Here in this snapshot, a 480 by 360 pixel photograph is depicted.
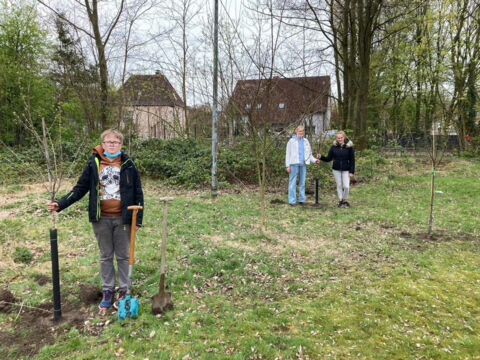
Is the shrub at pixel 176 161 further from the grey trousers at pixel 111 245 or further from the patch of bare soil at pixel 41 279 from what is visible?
the grey trousers at pixel 111 245

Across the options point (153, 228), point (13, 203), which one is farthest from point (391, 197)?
point (13, 203)

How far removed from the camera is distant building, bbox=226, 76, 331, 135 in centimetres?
699

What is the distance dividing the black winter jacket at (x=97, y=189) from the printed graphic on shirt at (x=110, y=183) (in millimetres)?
44

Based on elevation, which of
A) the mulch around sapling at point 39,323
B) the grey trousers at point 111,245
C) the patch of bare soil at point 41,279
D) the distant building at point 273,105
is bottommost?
the mulch around sapling at point 39,323

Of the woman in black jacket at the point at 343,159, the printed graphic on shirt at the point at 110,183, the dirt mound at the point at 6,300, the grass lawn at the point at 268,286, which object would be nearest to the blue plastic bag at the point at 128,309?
the grass lawn at the point at 268,286

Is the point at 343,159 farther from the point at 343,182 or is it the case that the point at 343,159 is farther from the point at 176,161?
the point at 176,161

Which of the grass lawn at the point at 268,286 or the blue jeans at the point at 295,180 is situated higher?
the blue jeans at the point at 295,180

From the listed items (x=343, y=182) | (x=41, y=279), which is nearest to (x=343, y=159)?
(x=343, y=182)

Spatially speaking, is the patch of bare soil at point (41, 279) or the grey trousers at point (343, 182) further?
the grey trousers at point (343, 182)

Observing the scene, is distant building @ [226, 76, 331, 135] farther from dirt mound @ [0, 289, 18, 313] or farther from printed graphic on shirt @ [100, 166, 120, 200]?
dirt mound @ [0, 289, 18, 313]

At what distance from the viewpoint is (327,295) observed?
167 inches

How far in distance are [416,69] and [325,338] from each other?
19453mm

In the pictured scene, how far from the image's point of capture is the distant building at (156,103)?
49.3ft

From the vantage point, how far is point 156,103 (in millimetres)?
15734
